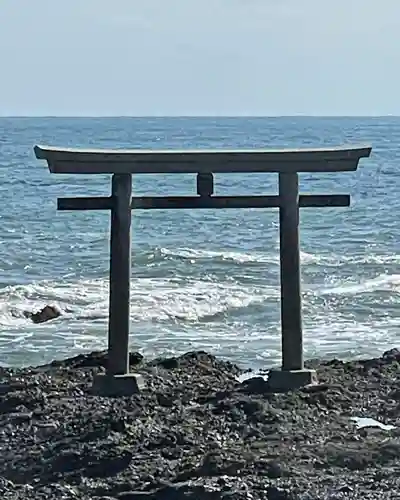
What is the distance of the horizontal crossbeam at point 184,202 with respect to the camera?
9.38 meters

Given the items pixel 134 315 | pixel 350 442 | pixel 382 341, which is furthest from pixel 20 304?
pixel 350 442

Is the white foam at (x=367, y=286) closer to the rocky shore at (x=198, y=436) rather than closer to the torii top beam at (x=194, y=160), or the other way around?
the rocky shore at (x=198, y=436)

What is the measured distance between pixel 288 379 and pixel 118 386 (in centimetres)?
116

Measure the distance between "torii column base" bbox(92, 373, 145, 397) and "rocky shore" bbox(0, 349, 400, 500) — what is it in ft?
0.31

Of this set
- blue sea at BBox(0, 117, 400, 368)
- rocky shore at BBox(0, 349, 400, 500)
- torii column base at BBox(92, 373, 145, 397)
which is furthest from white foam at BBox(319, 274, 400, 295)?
torii column base at BBox(92, 373, 145, 397)

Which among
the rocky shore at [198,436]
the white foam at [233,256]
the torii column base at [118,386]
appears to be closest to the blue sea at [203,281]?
the white foam at [233,256]

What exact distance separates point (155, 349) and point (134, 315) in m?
2.31

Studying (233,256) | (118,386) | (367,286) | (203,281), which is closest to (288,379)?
(118,386)

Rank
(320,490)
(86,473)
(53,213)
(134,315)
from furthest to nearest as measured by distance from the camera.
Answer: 1. (53,213)
2. (134,315)
3. (86,473)
4. (320,490)

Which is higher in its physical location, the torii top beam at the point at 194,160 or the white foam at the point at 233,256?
the torii top beam at the point at 194,160

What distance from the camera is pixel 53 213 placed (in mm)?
32312

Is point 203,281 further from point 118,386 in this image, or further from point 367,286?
point 118,386

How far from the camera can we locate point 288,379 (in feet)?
30.9

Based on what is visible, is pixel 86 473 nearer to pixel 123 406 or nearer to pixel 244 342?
pixel 123 406
